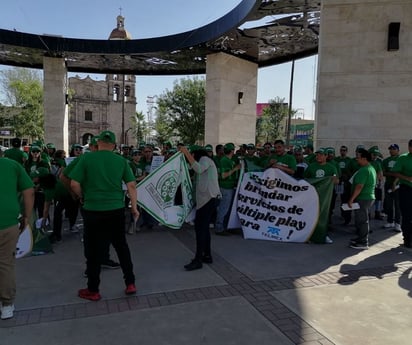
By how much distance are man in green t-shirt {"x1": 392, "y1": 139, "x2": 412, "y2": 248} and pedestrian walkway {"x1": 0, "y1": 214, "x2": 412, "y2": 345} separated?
42 cm

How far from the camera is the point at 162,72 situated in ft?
71.6

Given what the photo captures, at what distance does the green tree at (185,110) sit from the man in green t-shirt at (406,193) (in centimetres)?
3020

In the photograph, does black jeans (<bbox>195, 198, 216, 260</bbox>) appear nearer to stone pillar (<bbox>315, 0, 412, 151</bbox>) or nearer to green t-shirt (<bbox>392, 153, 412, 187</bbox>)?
green t-shirt (<bbox>392, 153, 412, 187</bbox>)

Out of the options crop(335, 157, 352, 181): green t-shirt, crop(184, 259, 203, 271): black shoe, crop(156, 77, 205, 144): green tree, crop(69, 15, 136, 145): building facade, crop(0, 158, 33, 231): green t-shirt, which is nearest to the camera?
crop(0, 158, 33, 231): green t-shirt

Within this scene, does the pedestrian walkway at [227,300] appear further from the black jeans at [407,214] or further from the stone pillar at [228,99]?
the stone pillar at [228,99]

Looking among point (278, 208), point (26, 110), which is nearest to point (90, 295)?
point (278, 208)

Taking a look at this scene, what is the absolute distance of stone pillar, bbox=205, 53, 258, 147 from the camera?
59.3 ft

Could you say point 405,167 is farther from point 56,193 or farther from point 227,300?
point 56,193

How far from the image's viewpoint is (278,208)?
721 cm

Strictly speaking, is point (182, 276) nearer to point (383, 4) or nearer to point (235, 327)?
point (235, 327)

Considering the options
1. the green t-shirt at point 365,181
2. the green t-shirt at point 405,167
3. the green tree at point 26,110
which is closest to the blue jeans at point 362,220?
the green t-shirt at point 365,181

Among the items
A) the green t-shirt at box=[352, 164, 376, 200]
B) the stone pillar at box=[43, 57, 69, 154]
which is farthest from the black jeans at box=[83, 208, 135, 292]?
the stone pillar at box=[43, 57, 69, 154]

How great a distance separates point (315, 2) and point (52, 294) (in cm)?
1237

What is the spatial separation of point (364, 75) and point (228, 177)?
661 cm
